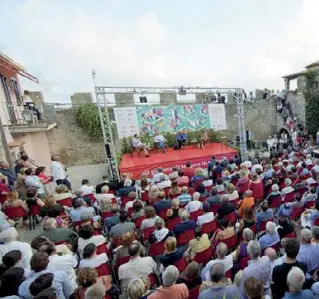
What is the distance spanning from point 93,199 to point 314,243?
4.90 metres

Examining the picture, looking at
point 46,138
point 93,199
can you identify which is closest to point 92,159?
point 46,138

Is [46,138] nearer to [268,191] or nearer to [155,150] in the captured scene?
[155,150]

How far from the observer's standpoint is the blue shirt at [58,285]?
2.52 metres

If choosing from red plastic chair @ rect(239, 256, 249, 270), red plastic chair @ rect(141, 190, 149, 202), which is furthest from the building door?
red plastic chair @ rect(239, 256, 249, 270)

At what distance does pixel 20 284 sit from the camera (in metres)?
2.59

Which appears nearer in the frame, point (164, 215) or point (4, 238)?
point (4, 238)

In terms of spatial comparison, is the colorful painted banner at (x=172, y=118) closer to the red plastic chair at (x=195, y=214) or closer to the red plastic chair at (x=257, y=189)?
the red plastic chair at (x=257, y=189)

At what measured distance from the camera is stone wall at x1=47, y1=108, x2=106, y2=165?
14.8 metres

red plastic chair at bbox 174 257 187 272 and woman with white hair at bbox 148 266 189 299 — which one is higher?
woman with white hair at bbox 148 266 189 299

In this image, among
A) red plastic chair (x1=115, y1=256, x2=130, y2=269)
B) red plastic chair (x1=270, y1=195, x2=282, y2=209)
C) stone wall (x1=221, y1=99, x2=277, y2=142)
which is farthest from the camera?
stone wall (x1=221, y1=99, x2=277, y2=142)

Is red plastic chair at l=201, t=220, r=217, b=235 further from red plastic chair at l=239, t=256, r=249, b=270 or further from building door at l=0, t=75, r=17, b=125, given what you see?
building door at l=0, t=75, r=17, b=125

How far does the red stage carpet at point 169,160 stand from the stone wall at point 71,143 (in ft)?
9.30

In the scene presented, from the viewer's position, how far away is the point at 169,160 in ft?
36.9

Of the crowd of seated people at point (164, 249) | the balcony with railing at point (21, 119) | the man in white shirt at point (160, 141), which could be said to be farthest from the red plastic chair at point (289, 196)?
the balcony with railing at point (21, 119)
